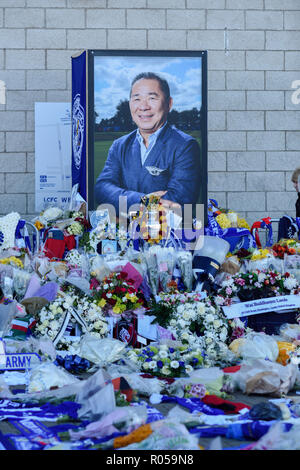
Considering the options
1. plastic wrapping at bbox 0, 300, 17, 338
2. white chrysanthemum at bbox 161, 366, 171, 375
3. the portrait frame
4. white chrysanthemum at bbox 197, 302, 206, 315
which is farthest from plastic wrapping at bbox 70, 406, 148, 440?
the portrait frame

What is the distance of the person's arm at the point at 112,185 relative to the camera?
7750 mm

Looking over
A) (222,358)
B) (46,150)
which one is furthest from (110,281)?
(46,150)

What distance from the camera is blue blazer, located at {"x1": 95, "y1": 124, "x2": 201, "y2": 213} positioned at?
779 centimetres

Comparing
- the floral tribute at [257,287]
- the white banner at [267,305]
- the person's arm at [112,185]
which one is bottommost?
the white banner at [267,305]

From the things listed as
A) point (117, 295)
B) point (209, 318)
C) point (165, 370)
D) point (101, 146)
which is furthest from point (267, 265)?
point (101, 146)

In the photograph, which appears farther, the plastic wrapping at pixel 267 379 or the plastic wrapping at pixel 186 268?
the plastic wrapping at pixel 186 268

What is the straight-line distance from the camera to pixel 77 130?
8.14 m

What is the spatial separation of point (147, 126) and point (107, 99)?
19.7 inches

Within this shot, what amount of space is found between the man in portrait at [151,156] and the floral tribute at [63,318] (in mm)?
2135

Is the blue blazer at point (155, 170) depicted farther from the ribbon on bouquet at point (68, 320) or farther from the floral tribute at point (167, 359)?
the floral tribute at point (167, 359)

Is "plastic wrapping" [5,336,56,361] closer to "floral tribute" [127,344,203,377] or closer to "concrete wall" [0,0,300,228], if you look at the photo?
"floral tribute" [127,344,203,377]

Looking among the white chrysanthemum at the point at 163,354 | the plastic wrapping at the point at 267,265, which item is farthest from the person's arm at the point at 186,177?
the white chrysanthemum at the point at 163,354

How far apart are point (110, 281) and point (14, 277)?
0.81m

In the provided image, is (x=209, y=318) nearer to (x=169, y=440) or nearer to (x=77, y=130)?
(x=169, y=440)
